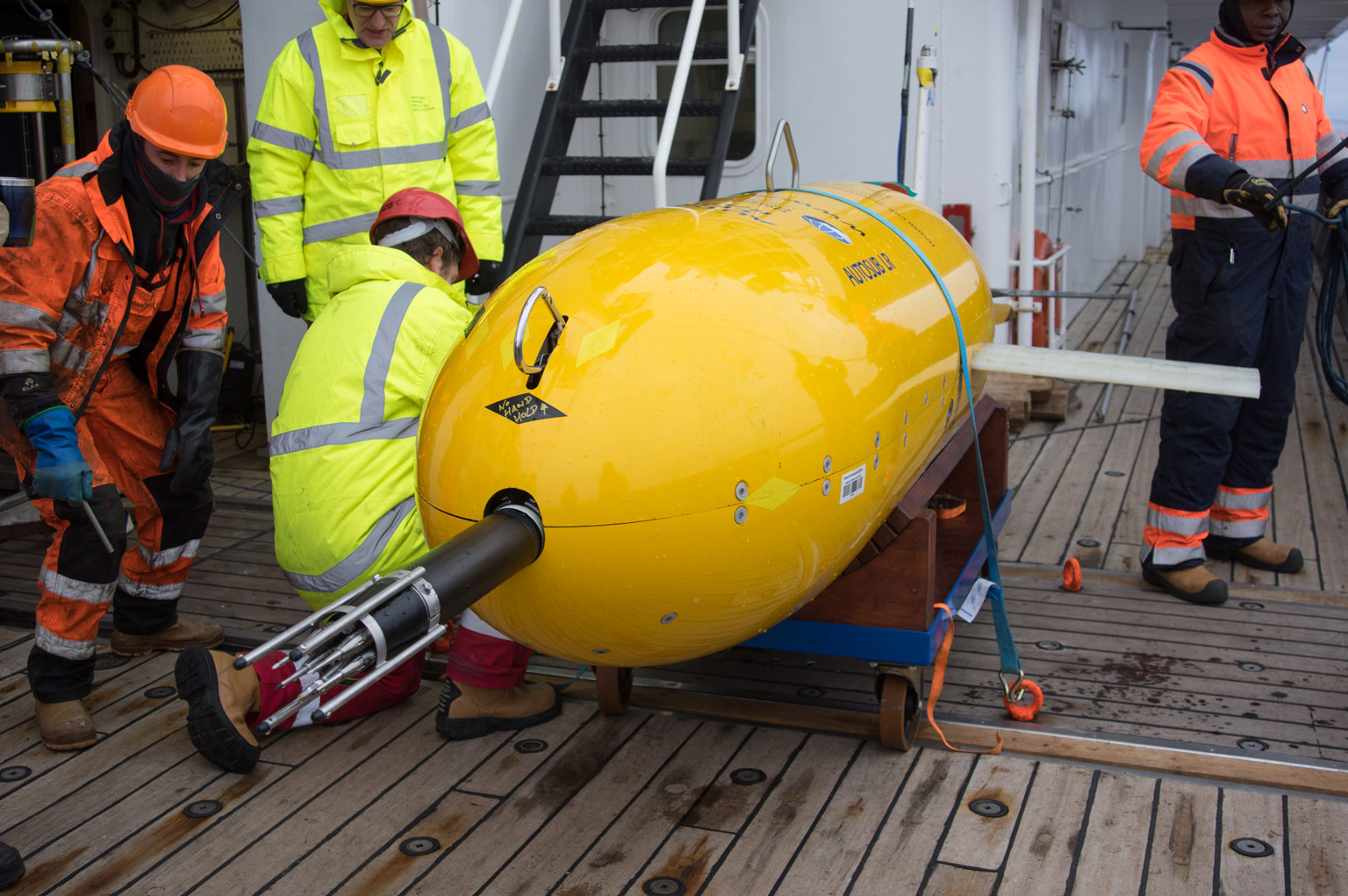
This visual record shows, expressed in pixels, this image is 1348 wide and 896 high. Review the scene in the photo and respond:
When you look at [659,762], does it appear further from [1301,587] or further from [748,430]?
[1301,587]

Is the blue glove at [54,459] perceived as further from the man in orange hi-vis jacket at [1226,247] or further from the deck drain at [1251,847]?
the man in orange hi-vis jacket at [1226,247]

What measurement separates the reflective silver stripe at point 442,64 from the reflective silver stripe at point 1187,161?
257cm

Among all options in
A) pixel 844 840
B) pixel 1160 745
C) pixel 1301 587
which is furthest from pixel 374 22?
pixel 1301 587

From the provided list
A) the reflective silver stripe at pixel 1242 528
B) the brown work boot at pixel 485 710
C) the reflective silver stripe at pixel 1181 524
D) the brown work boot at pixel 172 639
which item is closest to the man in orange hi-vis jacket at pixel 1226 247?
the reflective silver stripe at pixel 1181 524

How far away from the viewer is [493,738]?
10.3 ft

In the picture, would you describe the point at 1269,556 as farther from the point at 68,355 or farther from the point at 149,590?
the point at 68,355

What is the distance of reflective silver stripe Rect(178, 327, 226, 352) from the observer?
3482 mm

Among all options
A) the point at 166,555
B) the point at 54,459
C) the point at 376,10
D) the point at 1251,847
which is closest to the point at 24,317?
the point at 54,459

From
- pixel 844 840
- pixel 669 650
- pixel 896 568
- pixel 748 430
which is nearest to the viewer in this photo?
pixel 748 430

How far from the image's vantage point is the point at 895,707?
2.91 meters

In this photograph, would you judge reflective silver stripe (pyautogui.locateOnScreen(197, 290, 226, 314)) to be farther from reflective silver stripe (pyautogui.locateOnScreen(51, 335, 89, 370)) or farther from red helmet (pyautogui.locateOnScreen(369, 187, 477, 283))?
red helmet (pyautogui.locateOnScreen(369, 187, 477, 283))

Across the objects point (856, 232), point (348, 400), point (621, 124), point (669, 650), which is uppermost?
point (621, 124)

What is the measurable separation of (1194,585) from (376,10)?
11.2 ft

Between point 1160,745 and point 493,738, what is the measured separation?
5.61 ft
